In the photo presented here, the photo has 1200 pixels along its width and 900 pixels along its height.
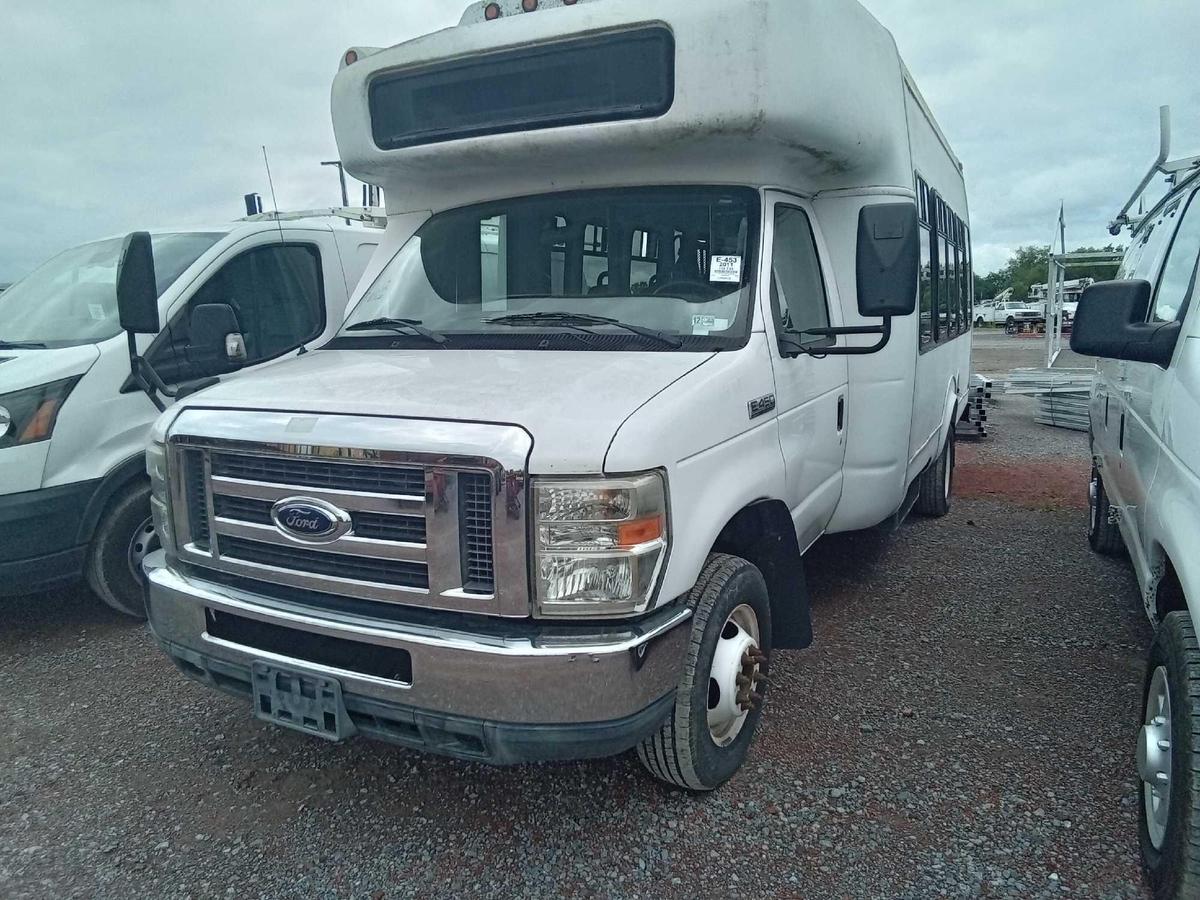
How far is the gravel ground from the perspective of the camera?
273cm

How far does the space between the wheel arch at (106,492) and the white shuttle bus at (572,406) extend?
0.84m

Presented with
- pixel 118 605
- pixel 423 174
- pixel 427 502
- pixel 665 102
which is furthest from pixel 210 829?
pixel 665 102

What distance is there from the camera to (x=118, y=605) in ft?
15.3

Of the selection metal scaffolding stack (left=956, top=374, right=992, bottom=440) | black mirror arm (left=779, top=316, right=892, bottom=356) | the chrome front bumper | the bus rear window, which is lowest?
metal scaffolding stack (left=956, top=374, right=992, bottom=440)

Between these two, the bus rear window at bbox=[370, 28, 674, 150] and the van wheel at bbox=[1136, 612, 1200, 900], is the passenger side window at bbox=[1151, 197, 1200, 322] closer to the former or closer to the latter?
the van wheel at bbox=[1136, 612, 1200, 900]

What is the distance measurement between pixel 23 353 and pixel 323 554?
296 centimetres

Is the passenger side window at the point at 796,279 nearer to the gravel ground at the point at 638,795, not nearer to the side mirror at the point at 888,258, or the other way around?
the side mirror at the point at 888,258

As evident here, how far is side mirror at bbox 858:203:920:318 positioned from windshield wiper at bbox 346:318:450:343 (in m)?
1.62

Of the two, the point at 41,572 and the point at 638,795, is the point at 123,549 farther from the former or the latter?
the point at 638,795

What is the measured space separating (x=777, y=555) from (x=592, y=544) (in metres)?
1.22

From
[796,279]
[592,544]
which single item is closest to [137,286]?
[592,544]

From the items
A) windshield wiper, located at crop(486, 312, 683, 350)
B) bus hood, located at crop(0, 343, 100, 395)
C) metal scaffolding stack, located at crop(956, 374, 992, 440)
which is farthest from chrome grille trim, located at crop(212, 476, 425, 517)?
metal scaffolding stack, located at crop(956, 374, 992, 440)

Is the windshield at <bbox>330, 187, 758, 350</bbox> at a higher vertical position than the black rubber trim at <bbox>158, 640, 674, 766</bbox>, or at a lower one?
higher

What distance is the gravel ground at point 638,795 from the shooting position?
273cm
